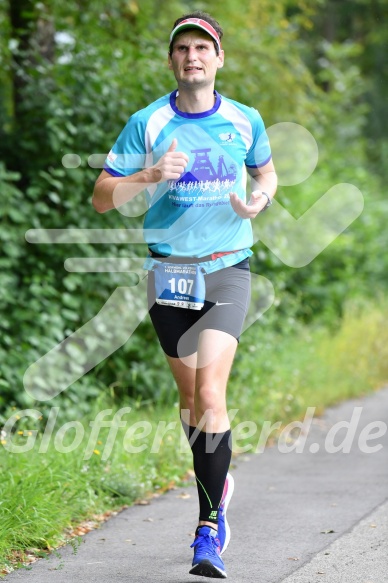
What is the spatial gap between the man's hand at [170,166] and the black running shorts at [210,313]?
56 cm

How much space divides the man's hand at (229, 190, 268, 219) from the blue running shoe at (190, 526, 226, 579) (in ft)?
4.26

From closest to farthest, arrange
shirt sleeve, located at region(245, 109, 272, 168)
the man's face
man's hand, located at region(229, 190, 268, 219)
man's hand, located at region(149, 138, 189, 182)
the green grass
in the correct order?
man's hand, located at region(149, 138, 189, 182)
man's hand, located at region(229, 190, 268, 219)
the man's face
shirt sleeve, located at region(245, 109, 272, 168)
the green grass

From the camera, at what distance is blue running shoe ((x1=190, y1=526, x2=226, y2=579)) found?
3900mm

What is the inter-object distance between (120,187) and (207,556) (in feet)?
5.08

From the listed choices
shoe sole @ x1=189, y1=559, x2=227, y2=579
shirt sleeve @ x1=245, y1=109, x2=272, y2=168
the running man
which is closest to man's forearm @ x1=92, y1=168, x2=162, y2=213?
the running man

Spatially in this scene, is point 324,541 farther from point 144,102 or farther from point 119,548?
point 144,102

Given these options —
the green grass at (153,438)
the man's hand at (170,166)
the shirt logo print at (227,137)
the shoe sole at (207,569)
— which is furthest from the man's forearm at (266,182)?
the green grass at (153,438)

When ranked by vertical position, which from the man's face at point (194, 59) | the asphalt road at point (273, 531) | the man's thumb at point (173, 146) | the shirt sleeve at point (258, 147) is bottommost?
the asphalt road at point (273, 531)

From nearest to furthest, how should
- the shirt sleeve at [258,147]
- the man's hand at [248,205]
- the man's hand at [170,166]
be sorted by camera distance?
1. the man's hand at [170,166]
2. the man's hand at [248,205]
3. the shirt sleeve at [258,147]

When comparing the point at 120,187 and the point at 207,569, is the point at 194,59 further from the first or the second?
the point at 207,569

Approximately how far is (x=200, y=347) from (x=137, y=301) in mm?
3745

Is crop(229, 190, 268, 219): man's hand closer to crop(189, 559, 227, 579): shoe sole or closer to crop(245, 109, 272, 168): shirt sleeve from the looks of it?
crop(245, 109, 272, 168): shirt sleeve

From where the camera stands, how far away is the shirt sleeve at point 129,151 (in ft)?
13.8

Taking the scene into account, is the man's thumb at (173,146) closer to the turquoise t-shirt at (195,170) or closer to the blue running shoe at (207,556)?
the turquoise t-shirt at (195,170)
